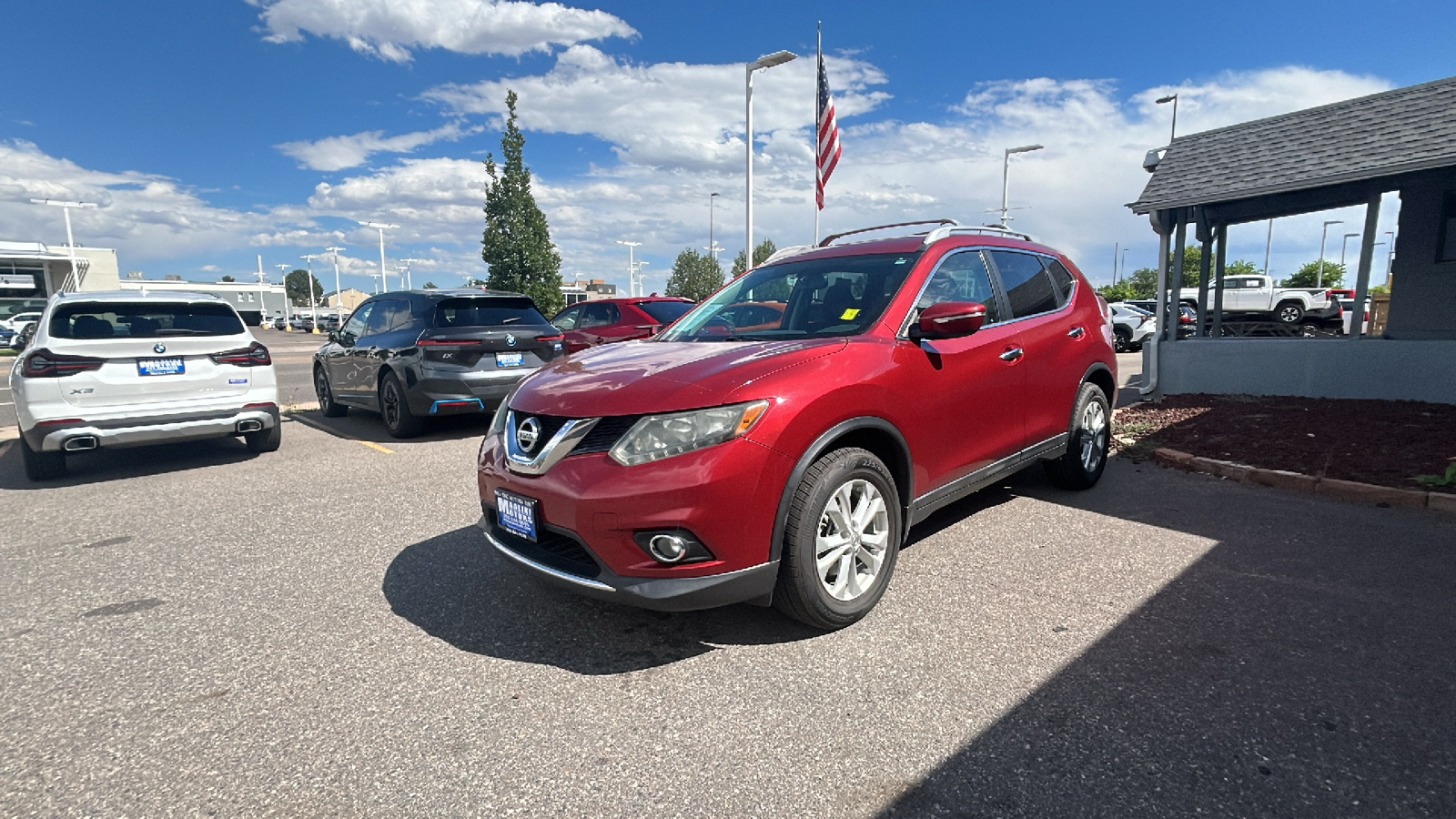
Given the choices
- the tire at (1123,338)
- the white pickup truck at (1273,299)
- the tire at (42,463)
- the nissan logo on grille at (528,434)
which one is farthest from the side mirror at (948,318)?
the white pickup truck at (1273,299)

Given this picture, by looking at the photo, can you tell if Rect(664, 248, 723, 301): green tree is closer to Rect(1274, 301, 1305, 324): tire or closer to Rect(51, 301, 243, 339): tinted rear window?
Rect(1274, 301, 1305, 324): tire

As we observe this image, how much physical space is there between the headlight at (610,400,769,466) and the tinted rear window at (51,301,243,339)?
5486 mm

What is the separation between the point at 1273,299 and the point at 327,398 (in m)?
27.1

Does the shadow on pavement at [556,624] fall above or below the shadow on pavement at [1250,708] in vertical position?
below

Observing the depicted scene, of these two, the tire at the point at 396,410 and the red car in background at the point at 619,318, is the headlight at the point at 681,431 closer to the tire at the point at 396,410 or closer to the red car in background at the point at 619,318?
the tire at the point at 396,410

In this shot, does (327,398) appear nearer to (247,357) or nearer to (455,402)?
(455,402)

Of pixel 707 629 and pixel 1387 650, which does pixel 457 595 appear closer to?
pixel 707 629

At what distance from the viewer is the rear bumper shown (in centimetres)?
582

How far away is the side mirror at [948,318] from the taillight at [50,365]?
6292 mm

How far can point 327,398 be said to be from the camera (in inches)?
388

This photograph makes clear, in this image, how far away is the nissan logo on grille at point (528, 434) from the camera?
3.17m

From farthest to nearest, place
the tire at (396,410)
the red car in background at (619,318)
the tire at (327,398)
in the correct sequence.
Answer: the red car in background at (619,318), the tire at (327,398), the tire at (396,410)

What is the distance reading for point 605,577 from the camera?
2900mm

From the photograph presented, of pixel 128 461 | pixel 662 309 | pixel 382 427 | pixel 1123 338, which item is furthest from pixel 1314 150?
pixel 128 461
